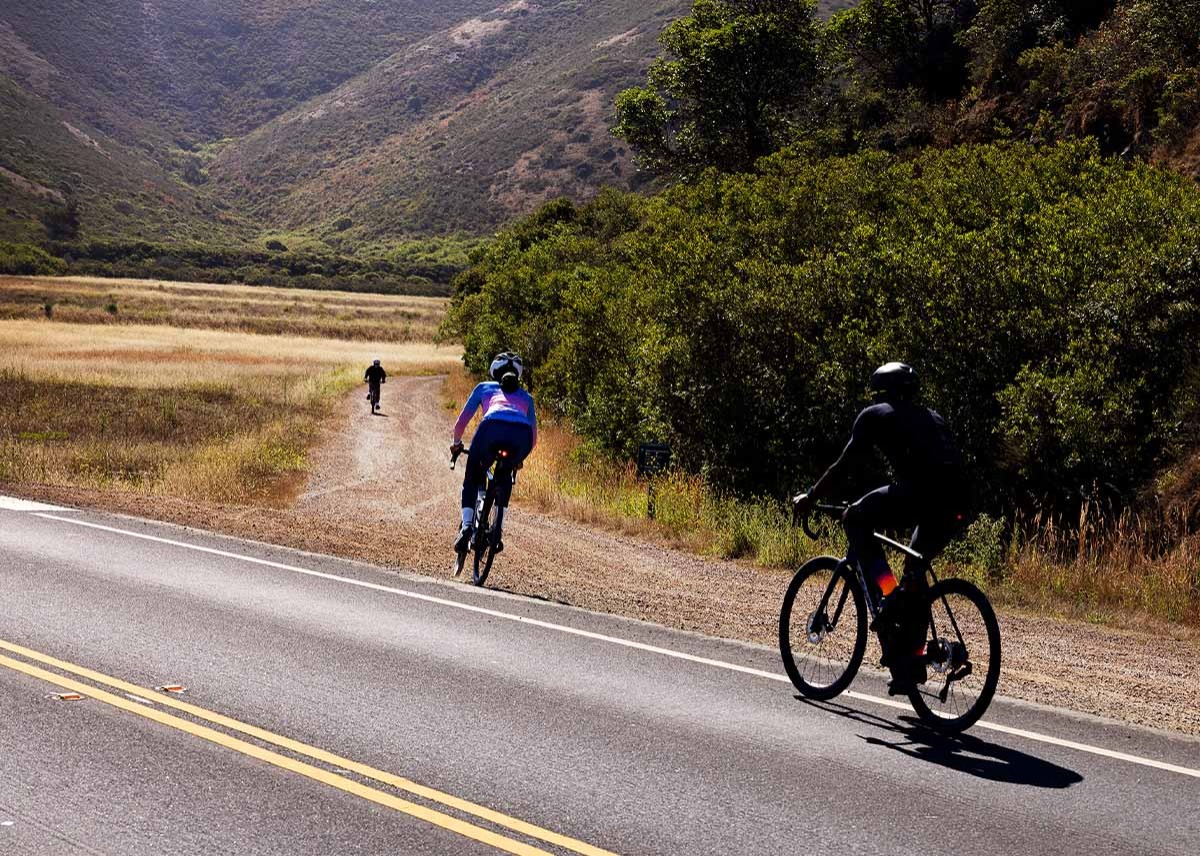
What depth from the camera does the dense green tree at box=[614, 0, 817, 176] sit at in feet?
152

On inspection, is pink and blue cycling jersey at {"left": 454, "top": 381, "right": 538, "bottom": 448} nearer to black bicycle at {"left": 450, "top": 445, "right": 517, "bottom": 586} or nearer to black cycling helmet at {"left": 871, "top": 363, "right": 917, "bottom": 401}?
black bicycle at {"left": 450, "top": 445, "right": 517, "bottom": 586}

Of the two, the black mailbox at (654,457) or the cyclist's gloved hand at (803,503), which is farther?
the black mailbox at (654,457)

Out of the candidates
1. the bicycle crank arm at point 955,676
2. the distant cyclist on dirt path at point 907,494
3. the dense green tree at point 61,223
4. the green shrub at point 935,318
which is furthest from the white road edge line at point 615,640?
the dense green tree at point 61,223

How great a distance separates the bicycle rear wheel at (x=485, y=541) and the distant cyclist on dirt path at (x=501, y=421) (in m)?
0.11

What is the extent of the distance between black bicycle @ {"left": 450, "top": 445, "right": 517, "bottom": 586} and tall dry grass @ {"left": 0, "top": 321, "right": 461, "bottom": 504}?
9165mm

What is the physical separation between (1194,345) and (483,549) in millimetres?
9261

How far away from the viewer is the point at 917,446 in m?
7.07

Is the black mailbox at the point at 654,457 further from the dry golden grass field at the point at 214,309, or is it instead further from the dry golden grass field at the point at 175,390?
the dry golden grass field at the point at 214,309

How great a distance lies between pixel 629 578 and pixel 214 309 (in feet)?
304

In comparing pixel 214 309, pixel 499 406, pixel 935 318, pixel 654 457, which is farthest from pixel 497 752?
pixel 214 309

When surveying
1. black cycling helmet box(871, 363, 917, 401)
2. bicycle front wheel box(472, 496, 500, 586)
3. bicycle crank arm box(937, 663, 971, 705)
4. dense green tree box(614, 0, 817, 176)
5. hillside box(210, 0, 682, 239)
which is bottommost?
bicycle front wheel box(472, 496, 500, 586)

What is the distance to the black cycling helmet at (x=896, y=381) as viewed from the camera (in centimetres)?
714

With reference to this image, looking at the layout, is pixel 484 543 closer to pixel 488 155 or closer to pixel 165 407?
pixel 165 407

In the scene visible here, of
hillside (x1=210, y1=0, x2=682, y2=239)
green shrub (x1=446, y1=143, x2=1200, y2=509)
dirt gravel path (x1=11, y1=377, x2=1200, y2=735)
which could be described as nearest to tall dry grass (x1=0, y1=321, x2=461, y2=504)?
dirt gravel path (x1=11, y1=377, x2=1200, y2=735)
